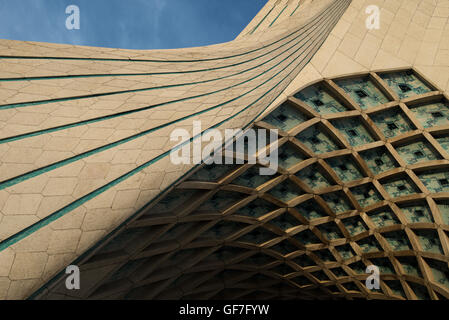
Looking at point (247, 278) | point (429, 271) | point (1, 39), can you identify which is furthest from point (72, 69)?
point (429, 271)

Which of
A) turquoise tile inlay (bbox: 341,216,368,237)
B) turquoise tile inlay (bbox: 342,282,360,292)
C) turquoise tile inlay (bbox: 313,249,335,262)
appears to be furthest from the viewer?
turquoise tile inlay (bbox: 342,282,360,292)

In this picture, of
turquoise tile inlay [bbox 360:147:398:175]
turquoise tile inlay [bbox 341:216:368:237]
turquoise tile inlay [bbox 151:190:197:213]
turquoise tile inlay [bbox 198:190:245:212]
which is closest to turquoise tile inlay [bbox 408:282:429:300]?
turquoise tile inlay [bbox 341:216:368:237]

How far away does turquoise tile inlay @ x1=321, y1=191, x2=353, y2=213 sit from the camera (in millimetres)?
10555

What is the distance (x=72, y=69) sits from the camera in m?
6.94

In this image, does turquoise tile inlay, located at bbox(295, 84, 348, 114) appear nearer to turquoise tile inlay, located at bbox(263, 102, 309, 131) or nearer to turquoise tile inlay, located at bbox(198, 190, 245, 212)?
turquoise tile inlay, located at bbox(263, 102, 309, 131)

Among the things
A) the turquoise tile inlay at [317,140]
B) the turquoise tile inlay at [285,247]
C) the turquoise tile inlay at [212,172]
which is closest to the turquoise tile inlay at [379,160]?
the turquoise tile inlay at [317,140]

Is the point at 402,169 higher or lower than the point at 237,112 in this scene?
lower

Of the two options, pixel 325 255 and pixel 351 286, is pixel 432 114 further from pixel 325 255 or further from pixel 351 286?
pixel 351 286

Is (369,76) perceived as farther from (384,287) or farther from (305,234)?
(384,287)

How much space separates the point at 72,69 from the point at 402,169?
9.43m

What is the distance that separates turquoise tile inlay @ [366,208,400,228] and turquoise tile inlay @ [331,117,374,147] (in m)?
2.69

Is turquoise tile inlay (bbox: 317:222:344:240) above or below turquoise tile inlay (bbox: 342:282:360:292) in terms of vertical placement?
above

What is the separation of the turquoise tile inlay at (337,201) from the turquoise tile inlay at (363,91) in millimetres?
3036

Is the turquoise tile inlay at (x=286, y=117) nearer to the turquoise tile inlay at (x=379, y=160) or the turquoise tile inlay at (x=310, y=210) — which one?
the turquoise tile inlay at (x=379, y=160)
